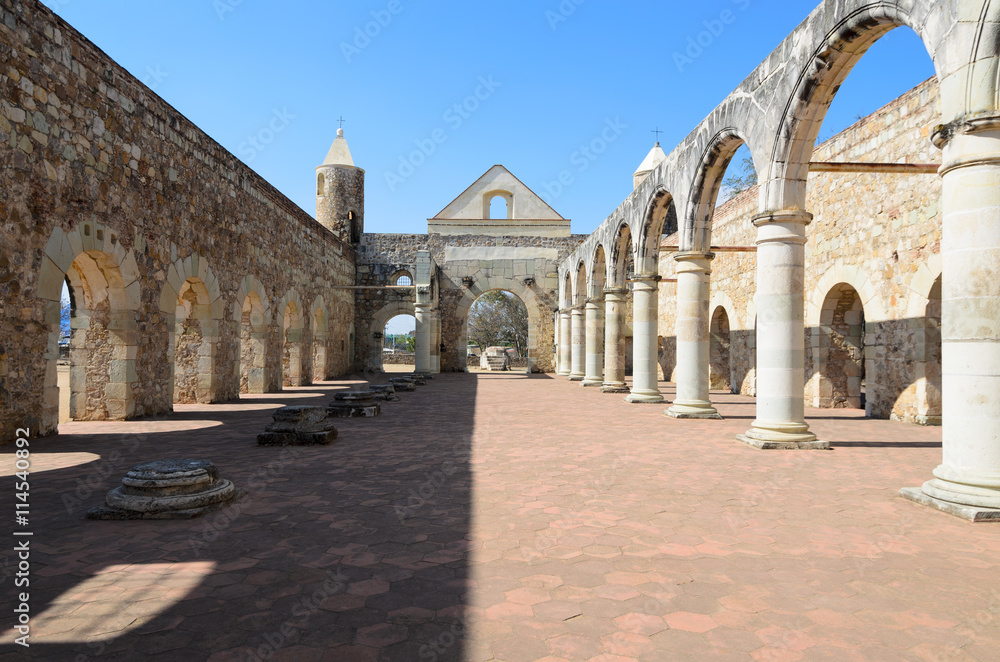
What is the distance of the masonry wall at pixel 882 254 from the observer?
8867 millimetres

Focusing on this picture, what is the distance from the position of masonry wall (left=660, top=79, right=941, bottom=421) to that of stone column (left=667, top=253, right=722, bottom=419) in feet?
9.16

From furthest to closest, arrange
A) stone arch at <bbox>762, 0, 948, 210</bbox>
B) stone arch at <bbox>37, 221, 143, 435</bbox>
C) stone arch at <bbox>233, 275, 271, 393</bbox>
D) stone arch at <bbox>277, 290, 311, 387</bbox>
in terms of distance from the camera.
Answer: stone arch at <bbox>277, 290, 311, 387</bbox>, stone arch at <bbox>233, 275, 271, 393</bbox>, stone arch at <bbox>37, 221, 143, 435</bbox>, stone arch at <bbox>762, 0, 948, 210</bbox>

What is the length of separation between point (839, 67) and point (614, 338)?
9.24 metres

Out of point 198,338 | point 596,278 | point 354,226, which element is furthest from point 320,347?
point 596,278

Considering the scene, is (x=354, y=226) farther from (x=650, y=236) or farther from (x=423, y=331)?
(x=650, y=236)

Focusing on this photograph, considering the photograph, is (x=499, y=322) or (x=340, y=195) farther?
(x=499, y=322)

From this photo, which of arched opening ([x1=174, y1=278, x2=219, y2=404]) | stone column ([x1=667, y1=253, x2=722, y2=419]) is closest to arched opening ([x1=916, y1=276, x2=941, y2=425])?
stone column ([x1=667, y1=253, x2=722, y2=419])

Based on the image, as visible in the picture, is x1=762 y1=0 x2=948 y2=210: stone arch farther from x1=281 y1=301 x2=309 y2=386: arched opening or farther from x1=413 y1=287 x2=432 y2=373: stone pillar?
x1=413 y1=287 x2=432 y2=373: stone pillar

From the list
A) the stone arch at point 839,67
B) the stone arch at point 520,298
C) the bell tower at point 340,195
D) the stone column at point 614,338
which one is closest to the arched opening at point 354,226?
the bell tower at point 340,195

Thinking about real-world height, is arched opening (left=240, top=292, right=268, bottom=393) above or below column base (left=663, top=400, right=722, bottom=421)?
above

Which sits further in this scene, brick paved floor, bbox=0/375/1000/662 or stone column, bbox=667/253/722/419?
stone column, bbox=667/253/722/419

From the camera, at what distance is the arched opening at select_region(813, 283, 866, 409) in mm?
11578

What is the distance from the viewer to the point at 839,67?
20.5 feet

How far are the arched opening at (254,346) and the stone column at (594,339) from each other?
8264 mm
